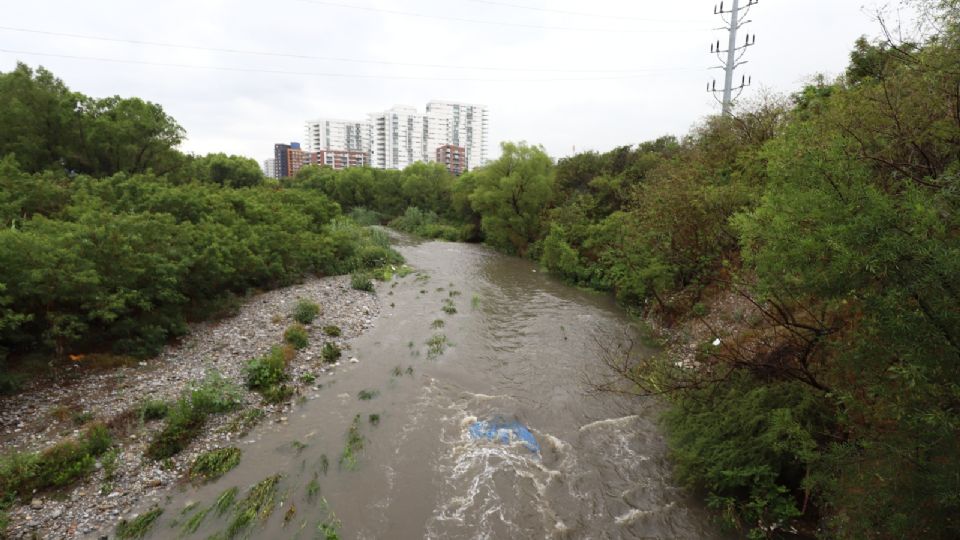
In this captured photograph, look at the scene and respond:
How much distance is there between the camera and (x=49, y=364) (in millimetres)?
11516

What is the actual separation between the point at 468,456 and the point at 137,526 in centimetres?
628

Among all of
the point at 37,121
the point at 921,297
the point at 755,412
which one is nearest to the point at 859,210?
the point at 921,297

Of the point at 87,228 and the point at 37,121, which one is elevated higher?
the point at 37,121

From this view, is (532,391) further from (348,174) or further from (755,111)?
(348,174)

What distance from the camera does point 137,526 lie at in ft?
24.8

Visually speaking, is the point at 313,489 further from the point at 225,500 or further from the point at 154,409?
the point at 154,409

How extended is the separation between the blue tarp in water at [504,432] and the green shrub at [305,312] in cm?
976

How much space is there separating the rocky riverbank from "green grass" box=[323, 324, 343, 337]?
23 cm

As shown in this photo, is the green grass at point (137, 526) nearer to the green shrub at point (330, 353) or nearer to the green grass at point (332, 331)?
the green shrub at point (330, 353)

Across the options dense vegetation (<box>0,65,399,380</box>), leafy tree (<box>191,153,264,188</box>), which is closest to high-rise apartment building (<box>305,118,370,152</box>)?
leafy tree (<box>191,153,264,188</box>)

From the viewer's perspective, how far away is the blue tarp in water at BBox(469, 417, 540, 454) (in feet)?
33.9

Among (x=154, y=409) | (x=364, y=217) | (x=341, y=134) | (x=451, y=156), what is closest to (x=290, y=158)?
(x=341, y=134)

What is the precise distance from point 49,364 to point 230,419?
5.43 meters

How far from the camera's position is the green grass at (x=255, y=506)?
778 centimetres
